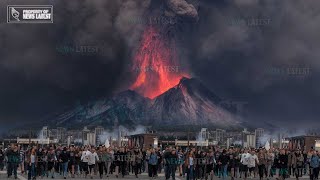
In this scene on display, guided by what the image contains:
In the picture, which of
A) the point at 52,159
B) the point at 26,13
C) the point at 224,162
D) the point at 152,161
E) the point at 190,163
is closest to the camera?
the point at 190,163

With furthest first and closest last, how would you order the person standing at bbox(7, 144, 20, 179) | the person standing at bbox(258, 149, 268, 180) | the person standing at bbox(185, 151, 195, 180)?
1. the person standing at bbox(258, 149, 268, 180)
2. the person standing at bbox(7, 144, 20, 179)
3. the person standing at bbox(185, 151, 195, 180)

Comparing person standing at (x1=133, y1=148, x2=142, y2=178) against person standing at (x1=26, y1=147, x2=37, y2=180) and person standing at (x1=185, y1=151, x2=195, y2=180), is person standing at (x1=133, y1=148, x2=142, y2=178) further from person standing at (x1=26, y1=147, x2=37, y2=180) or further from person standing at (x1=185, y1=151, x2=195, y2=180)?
person standing at (x1=26, y1=147, x2=37, y2=180)

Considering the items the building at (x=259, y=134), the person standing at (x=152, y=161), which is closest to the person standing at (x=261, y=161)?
the person standing at (x=152, y=161)

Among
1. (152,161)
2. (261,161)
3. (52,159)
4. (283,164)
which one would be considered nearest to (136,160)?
(152,161)

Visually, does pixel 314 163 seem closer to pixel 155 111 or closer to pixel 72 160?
pixel 72 160

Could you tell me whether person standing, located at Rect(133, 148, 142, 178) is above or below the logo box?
below

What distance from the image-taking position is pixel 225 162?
127 feet

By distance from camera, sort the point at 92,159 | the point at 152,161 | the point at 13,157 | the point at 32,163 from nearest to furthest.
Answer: the point at 32,163, the point at 13,157, the point at 92,159, the point at 152,161

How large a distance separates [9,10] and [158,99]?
105359 millimetres

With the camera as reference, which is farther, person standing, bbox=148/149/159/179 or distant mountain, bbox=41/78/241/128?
distant mountain, bbox=41/78/241/128

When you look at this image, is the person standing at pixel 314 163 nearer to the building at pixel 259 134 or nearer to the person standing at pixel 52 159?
the person standing at pixel 52 159

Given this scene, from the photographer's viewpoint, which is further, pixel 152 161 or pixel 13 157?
pixel 152 161

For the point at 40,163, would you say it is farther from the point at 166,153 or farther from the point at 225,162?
the point at 225,162

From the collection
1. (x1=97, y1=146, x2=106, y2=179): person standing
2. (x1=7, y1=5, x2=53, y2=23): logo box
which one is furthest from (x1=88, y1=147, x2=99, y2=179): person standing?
(x1=7, y1=5, x2=53, y2=23): logo box
